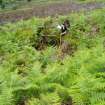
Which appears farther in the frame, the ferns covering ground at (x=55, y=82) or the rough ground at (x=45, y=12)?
the rough ground at (x=45, y=12)

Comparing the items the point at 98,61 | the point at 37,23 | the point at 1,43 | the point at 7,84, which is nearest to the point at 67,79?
the point at 98,61

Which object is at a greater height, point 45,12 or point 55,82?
point 55,82

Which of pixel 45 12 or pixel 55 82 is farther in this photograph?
pixel 45 12

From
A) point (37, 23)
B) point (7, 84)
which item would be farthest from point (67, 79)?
point (37, 23)

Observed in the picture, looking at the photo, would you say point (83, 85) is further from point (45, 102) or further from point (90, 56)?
point (90, 56)

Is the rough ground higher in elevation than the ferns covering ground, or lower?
lower

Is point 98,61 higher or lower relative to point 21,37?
higher

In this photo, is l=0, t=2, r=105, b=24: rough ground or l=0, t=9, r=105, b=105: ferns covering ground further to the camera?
l=0, t=2, r=105, b=24: rough ground

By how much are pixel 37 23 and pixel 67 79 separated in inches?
361

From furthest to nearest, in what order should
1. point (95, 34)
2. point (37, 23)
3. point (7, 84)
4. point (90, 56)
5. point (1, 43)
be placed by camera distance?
point (37, 23)
point (95, 34)
point (1, 43)
point (90, 56)
point (7, 84)

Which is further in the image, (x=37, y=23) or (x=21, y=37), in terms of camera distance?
(x=37, y=23)

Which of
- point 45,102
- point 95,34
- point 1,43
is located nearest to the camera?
point 45,102

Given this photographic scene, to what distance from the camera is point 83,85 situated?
6891 millimetres

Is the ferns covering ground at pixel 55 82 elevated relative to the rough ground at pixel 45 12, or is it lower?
elevated
